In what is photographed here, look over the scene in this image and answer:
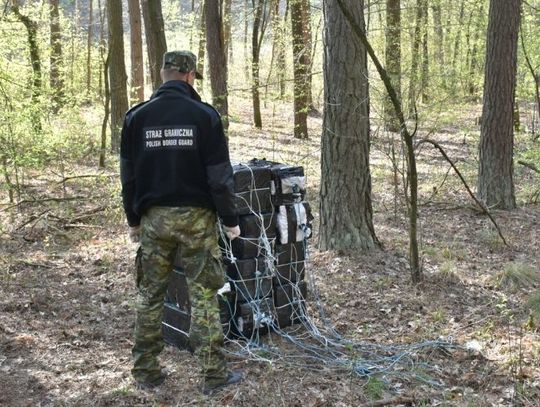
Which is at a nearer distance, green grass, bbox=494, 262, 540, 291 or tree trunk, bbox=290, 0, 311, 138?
green grass, bbox=494, 262, 540, 291

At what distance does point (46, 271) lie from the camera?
732 centimetres

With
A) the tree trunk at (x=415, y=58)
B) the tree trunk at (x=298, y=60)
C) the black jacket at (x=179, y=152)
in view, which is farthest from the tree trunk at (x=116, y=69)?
the black jacket at (x=179, y=152)

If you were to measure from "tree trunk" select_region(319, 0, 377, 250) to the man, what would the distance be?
3.08 meters

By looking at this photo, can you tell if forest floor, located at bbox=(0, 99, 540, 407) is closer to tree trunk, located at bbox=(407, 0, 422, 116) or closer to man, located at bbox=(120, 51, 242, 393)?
man, located at bbox=(120, 51, 242, 393)

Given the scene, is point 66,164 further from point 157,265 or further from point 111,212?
point 157,265

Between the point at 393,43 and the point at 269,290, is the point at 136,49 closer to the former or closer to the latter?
the point at 393,43

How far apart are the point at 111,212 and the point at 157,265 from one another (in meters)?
5.99

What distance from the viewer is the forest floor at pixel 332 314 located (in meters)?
4.33

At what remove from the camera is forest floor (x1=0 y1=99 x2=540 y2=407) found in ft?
14.2

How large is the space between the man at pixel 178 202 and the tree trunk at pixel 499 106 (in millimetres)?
7028

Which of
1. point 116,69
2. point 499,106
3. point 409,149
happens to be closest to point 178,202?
point 409,149

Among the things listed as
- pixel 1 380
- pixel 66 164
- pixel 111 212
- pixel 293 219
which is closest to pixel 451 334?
pixel 293 219

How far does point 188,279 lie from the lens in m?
4.36

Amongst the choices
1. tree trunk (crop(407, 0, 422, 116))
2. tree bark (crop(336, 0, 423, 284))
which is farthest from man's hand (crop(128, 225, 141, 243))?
tree trunk (crop(407, 0, 422, 116))
